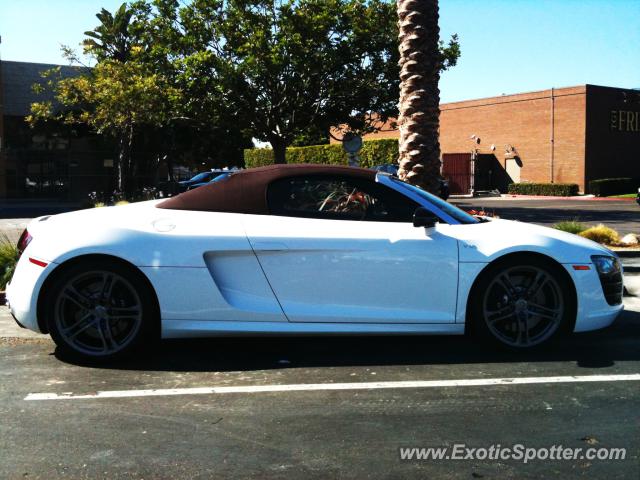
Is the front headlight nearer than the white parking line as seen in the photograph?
No

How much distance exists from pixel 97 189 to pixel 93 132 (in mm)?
3434

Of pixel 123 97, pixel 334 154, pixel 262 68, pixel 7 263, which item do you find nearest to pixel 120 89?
pixel 123 97

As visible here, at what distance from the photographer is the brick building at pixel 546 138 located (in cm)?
4119

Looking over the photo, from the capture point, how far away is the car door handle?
16.0 ft

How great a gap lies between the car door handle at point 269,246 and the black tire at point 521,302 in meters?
1.47

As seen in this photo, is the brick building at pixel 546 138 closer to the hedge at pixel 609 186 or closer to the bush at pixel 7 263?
the hedge at pixel 609 186

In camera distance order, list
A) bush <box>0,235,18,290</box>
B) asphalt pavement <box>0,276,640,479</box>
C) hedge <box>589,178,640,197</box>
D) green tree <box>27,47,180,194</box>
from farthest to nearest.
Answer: hedge <box>589,178,640,197</box> → green tree <box>27,47,180,194</box> → bush <box>0,235,18,290</box> → asphalt pavement <box>0,276,640,479</box>

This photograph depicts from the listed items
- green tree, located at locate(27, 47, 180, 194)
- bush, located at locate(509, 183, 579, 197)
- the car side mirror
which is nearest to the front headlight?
the car side mirror

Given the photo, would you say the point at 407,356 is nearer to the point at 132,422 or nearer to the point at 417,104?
the point at 132,422

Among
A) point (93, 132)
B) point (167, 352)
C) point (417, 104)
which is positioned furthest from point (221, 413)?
point (93, 132)

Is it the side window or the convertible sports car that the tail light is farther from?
the side window

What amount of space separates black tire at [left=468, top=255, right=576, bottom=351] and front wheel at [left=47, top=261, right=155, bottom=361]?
246 centimetres

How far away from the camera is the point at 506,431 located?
358cm

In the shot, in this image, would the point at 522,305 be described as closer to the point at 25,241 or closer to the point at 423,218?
the point at 423,218
